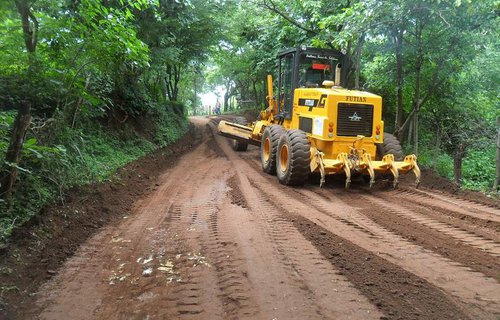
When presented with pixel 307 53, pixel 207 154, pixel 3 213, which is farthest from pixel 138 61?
pixel 207 154

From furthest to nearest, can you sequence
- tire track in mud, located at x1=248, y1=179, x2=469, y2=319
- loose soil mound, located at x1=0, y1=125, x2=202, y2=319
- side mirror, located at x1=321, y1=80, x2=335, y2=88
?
side mirror, located at x1=321, y1=80, x2=335, y2=88, loose soil mound, located at x1=0, y1=125, x2=202, y2=319, tire track in mud, located at x1=248, y1=179, x2=469, y2=319

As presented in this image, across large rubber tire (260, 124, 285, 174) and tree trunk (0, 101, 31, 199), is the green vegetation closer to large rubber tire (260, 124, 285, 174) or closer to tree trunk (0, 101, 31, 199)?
large rubber tire (260, 124, 285, 174)

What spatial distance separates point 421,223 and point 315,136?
341 cm

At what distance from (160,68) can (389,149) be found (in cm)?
732

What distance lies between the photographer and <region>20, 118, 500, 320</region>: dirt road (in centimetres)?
317

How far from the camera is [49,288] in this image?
11.7 feet

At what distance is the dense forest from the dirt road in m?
1.26

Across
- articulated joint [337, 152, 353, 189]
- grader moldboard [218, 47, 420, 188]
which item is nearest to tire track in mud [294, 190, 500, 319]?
articulated joint [337, 152, 353, 189]

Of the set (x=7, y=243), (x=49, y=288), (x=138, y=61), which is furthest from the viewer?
(x=138, y=61)

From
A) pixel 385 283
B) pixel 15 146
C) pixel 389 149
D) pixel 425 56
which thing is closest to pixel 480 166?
pixel 425 56

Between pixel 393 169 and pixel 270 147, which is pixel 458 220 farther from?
pixel 270 147

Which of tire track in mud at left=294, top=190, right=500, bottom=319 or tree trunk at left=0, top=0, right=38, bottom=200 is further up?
tree trunk at left=0, top=0, right=38, bottom=200

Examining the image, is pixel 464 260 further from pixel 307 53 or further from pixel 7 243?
pixel 307 53

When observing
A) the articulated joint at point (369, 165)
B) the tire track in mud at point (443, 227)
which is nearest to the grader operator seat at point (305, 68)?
the articulated joint at point (369, 165)
